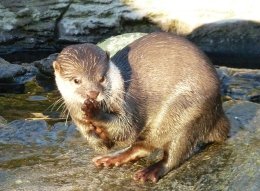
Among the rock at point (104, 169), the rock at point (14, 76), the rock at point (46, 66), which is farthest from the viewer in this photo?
the rock at point (46, 66)

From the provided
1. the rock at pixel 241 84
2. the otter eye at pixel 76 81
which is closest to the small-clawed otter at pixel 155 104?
the otter eye at pixel 76 81

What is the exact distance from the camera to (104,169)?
11.2 feet

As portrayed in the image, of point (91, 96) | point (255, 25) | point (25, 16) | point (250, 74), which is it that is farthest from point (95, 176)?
point (25, 16)

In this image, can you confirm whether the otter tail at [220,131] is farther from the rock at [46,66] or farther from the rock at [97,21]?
the rock at [97,21]

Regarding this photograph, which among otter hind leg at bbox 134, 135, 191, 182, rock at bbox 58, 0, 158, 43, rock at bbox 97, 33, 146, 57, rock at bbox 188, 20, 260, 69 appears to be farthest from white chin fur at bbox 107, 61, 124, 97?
rock at bbox 58, 0, 158, 43

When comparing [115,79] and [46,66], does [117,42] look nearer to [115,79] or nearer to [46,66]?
[46,66]

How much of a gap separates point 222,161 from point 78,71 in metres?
1.02

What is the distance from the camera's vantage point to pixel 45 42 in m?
8.60

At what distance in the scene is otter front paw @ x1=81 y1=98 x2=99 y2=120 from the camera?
Answer: 290 cm

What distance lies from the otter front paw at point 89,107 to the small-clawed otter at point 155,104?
6 cm

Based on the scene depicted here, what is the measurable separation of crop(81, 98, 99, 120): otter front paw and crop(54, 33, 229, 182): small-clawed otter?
6 centimetres

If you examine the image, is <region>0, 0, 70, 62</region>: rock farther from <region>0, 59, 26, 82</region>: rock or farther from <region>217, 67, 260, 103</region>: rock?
<region>217, 67, 260, 103</region>: rock

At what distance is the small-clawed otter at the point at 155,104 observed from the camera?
3123 mm

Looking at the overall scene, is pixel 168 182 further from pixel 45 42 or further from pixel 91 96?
pixel 45 42
